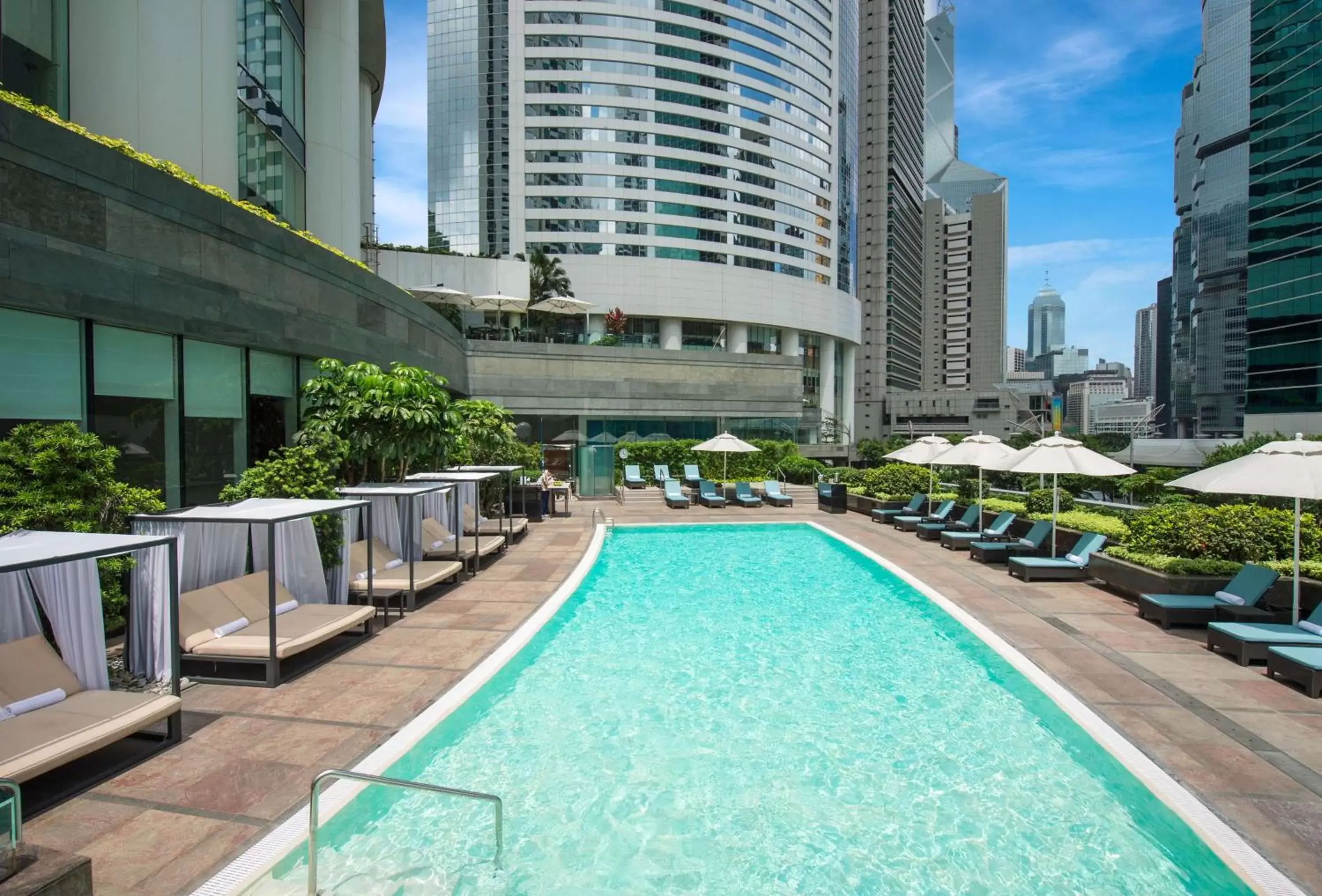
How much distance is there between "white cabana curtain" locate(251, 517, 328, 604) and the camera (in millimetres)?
9086

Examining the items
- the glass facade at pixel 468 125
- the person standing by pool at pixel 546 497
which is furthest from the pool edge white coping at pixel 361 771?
the glass facade at pixel 468 125

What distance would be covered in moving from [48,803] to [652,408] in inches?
1484

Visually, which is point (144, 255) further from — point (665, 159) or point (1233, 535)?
point (665, 159)

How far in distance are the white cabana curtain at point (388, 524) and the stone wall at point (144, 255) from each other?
136 inches

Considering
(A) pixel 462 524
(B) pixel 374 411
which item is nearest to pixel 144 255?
(B) pixel 374 411

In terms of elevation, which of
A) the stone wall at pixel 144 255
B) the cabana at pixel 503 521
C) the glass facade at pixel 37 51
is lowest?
the cabana at pixel 503 521

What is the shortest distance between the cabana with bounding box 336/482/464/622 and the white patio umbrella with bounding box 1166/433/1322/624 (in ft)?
36.2

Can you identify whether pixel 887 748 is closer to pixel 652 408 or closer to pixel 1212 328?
pixel 652 408

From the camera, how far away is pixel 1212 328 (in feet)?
384

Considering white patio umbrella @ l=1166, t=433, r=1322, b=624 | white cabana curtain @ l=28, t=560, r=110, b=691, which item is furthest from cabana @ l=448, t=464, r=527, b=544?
white patio umbrella @ l=1166, t=433, r=1322, b=624

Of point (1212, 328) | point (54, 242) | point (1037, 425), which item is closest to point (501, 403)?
point (54, 242)

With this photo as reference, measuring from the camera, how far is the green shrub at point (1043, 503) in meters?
17.4

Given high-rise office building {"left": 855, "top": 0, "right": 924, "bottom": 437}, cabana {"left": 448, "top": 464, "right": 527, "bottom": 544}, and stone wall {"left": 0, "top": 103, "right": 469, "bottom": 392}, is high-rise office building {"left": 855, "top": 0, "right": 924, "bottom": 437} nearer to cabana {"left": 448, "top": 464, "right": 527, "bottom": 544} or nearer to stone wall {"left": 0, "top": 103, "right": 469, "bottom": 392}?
cabana {"left": 448, "top": 464, "right": 527, "bottom": 544}

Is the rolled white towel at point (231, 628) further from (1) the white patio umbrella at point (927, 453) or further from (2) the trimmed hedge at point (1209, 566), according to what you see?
(1) the white patio umbrella at point (927, 453)
